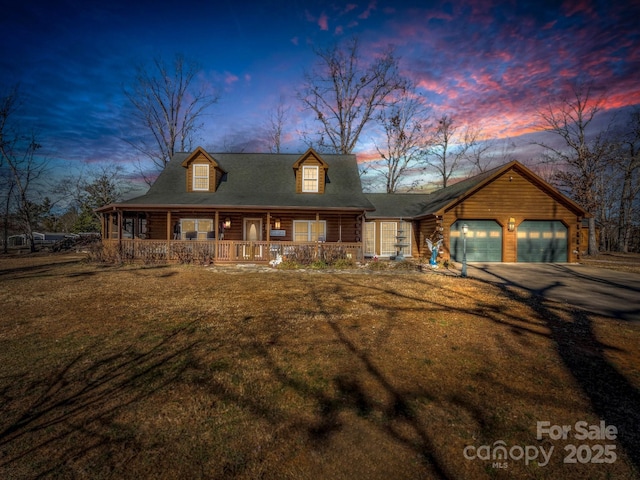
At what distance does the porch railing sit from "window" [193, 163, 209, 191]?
4270 mm

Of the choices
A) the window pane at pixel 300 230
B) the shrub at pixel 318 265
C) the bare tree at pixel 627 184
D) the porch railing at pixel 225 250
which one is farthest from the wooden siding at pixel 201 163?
the bare tree at pixel 627 184

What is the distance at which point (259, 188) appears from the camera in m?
18.2

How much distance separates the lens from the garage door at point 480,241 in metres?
17.2

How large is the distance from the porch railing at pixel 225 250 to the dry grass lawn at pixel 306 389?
25.7 feet

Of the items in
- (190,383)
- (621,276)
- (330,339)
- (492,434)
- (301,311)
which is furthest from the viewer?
(621,276)

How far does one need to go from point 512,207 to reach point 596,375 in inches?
617

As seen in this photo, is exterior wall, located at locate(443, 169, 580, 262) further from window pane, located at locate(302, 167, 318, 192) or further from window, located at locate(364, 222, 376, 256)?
window pane, located at locate(302, 167, 318, 192)

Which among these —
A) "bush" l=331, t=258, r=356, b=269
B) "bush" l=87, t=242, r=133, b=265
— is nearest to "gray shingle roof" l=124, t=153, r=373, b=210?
"bush" l=87, t=242, r=133, b=265

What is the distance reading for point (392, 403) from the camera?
10.7 ft

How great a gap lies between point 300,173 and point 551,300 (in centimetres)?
1389

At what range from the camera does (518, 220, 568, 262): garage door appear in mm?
17234

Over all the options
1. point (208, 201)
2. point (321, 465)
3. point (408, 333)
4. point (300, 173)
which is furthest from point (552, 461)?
point (300, 173)

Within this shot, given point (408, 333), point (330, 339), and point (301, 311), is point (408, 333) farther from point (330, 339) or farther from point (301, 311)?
point (301, 311)

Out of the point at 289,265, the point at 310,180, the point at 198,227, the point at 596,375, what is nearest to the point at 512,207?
the point at 310,180
